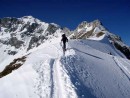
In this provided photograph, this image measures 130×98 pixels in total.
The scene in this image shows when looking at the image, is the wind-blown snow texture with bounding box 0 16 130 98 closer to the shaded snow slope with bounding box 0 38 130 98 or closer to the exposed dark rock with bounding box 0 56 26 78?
the shaded snow slope with bounding box 0 38 130 98

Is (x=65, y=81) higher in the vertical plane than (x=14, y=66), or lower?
lower

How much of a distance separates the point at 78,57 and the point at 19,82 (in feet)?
41.3

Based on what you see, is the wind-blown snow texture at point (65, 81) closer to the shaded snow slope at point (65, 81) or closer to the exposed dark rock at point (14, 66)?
the shaded snow slope at point (65, 81)

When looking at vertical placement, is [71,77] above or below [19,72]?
below

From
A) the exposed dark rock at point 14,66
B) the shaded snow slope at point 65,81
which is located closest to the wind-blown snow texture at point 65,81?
the shaded snow slope at point 65,81

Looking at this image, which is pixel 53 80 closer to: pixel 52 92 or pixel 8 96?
pixel 52 92

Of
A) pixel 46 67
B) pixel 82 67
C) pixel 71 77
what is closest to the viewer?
pixel 71 77

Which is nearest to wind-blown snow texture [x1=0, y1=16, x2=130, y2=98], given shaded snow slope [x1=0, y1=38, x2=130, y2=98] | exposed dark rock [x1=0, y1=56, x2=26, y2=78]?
shaded snow slope [x1=0, y1=38, x2=130, y2=98]

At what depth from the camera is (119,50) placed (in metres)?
91.9

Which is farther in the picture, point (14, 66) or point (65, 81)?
point (14, 66)

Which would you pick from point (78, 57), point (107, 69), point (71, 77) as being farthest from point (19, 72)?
point (107, 69)

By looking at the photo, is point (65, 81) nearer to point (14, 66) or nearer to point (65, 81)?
point (65, 81)

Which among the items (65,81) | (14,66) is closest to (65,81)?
(65,81)

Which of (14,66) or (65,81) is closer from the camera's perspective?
(65,81)
